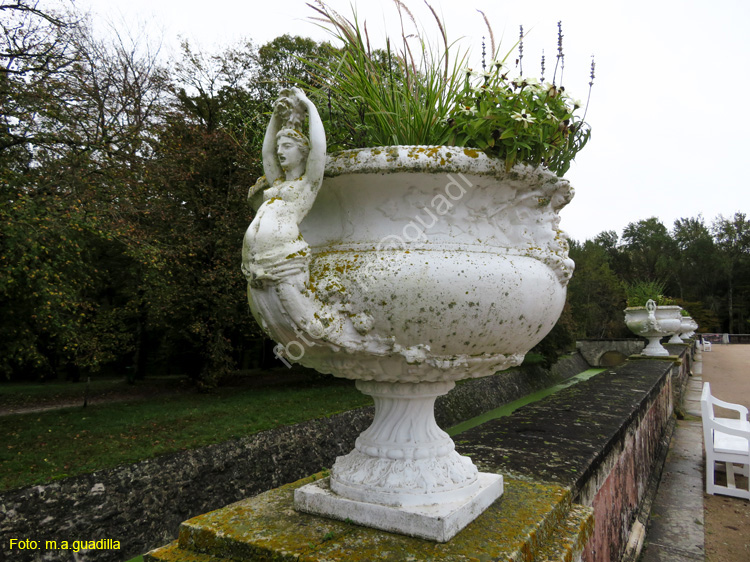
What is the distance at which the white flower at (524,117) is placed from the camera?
1268mm

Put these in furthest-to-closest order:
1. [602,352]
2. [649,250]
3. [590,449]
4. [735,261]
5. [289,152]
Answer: [649,250] → [735,261] → [602,352] → [590,449] → [289,152]

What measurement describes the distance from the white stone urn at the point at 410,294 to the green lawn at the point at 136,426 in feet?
12.0

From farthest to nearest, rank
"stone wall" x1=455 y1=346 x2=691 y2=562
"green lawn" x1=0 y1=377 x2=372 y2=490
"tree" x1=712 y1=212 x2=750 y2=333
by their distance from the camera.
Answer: "tree" x1=712 y1=212 x2=750 y2=333, "green lawn" x1=0 y1=377 x2=372 y2=490, "stone wall" x1=455 y1=346 x2=691 y2=562

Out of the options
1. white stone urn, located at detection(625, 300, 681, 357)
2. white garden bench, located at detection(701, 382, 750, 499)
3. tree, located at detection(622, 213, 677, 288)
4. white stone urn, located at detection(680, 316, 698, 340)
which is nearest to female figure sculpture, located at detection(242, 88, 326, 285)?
white garden bench, located at detection(701, 382, 750, 499)

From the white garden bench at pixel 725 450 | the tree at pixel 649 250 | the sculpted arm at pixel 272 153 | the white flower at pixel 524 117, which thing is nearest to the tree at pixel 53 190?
the sculpted arm at pixel 272 153

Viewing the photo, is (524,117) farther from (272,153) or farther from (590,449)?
(590,449)

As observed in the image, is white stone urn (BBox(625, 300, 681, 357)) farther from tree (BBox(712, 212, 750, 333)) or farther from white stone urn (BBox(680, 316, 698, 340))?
tree (BBox(712, 212, 750, 333))

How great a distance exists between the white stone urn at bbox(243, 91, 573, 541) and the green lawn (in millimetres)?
3650

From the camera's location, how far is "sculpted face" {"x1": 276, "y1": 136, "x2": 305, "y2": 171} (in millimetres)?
1332

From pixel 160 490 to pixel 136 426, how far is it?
1.85 meters

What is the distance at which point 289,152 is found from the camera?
1.33 metres

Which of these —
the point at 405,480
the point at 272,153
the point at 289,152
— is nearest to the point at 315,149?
the point at 289,152

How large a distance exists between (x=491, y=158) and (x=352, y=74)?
0.49 metres

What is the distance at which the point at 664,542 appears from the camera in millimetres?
2938
